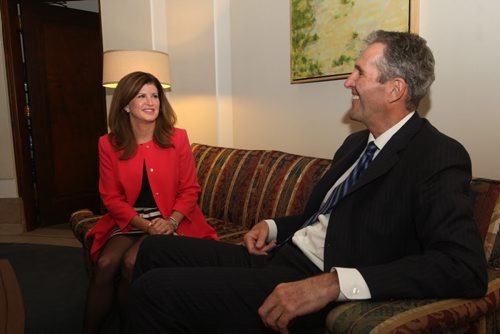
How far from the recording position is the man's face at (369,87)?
1419 millimetres

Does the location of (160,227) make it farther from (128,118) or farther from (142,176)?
(128,118)

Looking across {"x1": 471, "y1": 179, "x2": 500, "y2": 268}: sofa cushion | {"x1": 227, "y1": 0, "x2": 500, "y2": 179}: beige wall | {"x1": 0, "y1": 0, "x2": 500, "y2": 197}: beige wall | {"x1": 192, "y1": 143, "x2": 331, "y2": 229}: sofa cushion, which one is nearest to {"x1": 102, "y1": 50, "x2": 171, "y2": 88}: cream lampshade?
{"x1": 0, "y1": 0, "x2": 500, "y2": 197}: beige wall

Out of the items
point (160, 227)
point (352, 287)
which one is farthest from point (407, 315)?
point (160, 227)

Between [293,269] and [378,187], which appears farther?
[293,269]

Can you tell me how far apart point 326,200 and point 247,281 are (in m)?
0.42

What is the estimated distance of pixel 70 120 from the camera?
4676mm

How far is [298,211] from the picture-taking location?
2215 mm

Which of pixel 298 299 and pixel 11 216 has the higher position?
pixel 298 299

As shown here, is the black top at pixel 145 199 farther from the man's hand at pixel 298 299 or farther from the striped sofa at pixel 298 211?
the man's hand at pixel 298 299

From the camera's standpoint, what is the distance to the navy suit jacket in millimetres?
1097

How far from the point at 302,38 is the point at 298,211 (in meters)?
1.12

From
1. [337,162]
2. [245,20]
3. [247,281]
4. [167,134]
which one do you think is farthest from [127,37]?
[247,281]

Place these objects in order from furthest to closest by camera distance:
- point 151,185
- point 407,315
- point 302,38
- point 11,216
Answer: point 11,216, point 302,38, point 151,185, point 407,315

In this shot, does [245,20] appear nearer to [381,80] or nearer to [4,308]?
[381,80]
